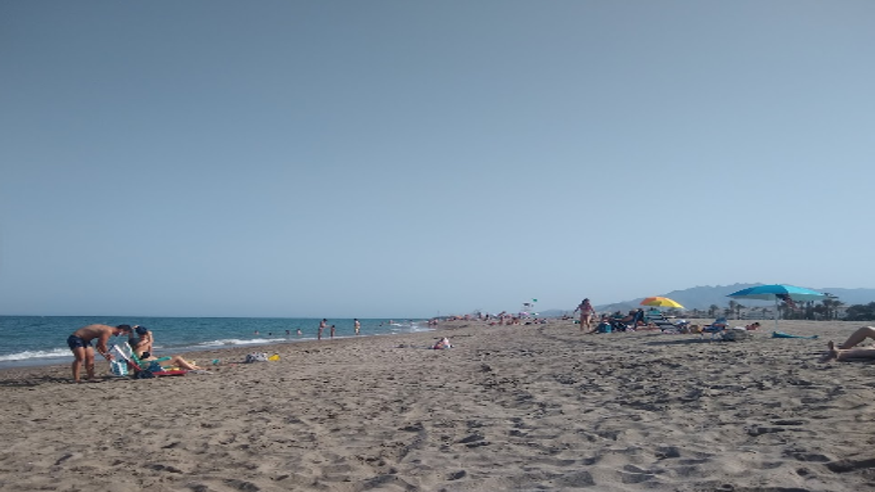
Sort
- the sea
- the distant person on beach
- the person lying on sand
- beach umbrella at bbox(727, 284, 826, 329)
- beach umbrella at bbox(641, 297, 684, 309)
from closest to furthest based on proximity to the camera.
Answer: the person lying on sand < the distant person on beach < beach umbrella at bbox(727, 284, 826, 329) < the sea < beach umbrella at bbox(641, 297, 684, 309)

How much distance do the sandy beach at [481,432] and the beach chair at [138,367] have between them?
169 centimetres

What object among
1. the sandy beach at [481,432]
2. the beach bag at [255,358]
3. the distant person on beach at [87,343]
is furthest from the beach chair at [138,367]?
the beach bag at [255,358]

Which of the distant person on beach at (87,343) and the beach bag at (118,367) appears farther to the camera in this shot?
the beach bag at (118,367)

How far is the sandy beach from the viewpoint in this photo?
3646 millimetres

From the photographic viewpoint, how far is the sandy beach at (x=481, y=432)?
365 cm

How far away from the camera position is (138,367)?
10.6 meters

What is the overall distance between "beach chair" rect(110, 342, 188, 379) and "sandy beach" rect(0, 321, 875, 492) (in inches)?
66.5

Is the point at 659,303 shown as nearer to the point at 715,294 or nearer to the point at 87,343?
the point at 87,343

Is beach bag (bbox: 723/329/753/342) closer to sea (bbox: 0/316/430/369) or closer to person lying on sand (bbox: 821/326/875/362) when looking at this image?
person lying on sand (bbox: 821/326/875/362)

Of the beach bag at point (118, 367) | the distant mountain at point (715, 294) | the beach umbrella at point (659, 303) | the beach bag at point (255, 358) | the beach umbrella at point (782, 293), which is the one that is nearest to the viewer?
the beach bag at point (118, 367)

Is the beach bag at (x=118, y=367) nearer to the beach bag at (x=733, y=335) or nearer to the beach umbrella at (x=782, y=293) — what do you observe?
the beach bag at (x=733, y=335)

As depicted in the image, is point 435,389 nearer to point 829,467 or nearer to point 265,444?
point 265,444

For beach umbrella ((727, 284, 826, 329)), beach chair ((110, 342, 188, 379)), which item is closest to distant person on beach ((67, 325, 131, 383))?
beach chair ((110, 342, 188, 379))

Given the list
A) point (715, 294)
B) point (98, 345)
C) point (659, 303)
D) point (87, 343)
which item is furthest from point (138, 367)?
point (715, 294)
